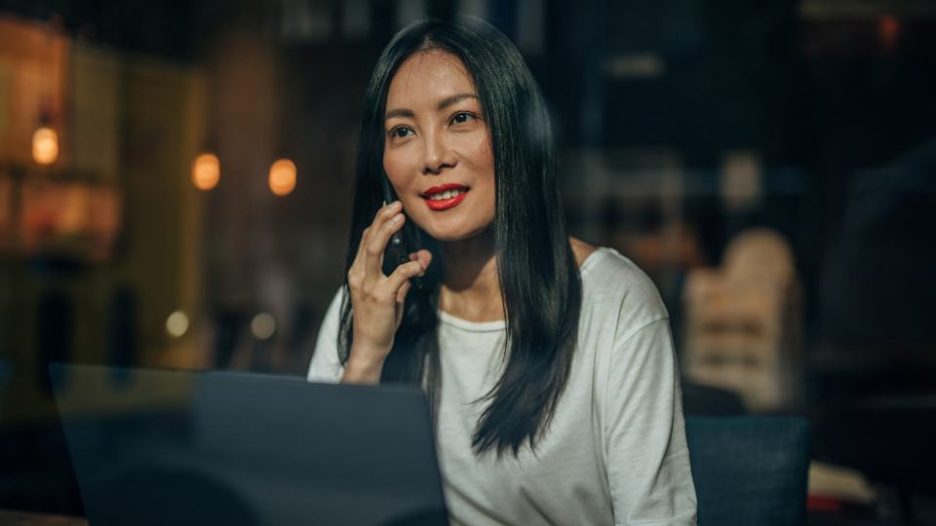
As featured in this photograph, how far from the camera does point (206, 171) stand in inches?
261

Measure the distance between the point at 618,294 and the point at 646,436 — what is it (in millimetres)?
181

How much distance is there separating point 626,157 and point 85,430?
5.66 meters

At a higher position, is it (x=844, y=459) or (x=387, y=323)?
(x=387, y=323)

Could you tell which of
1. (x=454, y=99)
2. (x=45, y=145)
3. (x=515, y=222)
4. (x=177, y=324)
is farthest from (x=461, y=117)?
(x=177, y=324)

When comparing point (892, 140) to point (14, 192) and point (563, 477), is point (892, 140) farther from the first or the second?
point (14, 192)

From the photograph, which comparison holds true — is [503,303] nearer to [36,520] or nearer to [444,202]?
[444,202]

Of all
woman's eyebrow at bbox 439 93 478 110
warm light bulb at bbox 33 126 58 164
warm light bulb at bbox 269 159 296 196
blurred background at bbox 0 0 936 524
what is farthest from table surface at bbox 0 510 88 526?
warm light bulb at bbox 269 159 296 196

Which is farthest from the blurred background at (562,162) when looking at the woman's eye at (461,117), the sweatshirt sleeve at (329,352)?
the woman's eye at (461,117)

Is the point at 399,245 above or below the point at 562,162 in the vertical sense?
above

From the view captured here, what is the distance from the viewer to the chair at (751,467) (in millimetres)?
1562

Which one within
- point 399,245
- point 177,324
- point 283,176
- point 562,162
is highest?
point 399,245

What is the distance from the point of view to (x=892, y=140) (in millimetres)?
4371

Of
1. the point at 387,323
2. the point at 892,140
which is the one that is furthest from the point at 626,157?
the point at 387,323

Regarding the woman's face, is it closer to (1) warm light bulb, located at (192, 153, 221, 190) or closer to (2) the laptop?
(2) the laptop
